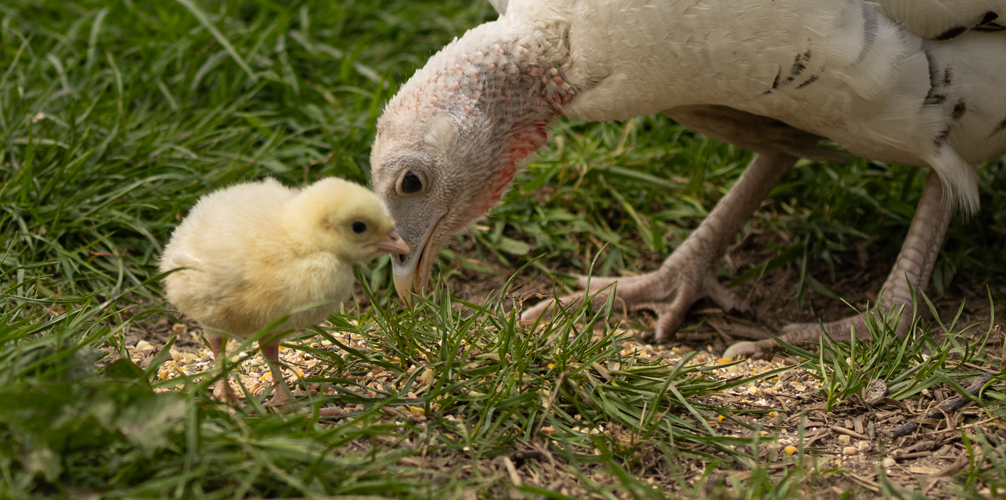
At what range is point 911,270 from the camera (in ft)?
11.2

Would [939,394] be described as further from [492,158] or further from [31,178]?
[31,178]

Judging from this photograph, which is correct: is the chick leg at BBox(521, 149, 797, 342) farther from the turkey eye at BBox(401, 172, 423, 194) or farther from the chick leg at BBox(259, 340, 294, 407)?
the chick leg at BBox(259, 340, 294, 407)

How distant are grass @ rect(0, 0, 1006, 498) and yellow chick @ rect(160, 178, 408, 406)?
0.15 meters

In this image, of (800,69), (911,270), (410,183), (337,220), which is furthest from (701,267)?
(337,220)

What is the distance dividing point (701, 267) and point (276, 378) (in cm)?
221

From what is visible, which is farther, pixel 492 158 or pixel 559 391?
pixel 492 158

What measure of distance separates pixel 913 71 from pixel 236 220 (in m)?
2.36

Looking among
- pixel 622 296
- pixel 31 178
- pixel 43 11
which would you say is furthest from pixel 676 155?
pixel 43 11

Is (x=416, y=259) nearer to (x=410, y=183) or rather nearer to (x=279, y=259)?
(x=410, y=183)

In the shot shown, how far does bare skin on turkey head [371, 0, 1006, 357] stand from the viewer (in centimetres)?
280

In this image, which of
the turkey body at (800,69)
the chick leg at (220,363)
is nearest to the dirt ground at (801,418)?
the chick leg at (220,363)

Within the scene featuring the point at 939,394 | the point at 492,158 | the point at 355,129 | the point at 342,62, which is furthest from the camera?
the point at 342,62

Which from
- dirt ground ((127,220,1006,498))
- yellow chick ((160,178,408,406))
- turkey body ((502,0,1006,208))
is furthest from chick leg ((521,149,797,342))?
yellow chick ((160,178,408,406))

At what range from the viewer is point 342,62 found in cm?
475
